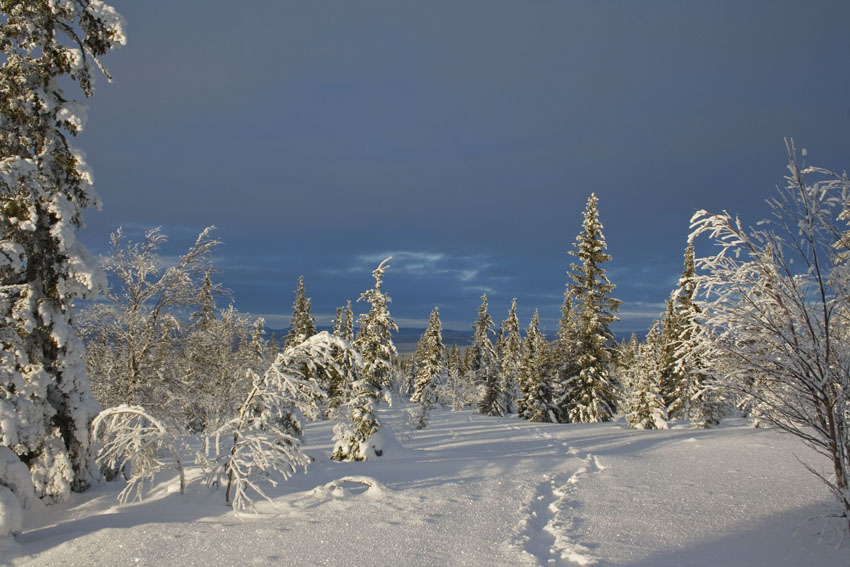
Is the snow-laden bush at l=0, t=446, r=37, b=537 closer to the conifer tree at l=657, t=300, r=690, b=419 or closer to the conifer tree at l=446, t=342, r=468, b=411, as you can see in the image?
the conifer tree at l=657, t=300, r=690, b=419

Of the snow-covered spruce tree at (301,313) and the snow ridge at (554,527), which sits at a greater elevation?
the snow-covered spruce tree at (301,313)

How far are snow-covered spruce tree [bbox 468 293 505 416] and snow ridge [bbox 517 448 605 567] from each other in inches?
1540

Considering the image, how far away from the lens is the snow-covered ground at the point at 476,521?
669 centimetres

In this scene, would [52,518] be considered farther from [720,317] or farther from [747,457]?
[747,457]

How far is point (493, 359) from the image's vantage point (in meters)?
51.2

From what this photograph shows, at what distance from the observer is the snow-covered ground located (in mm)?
6691

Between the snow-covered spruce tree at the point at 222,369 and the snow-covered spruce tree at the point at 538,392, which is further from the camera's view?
the snow-covered spruce tree at the point at 538,392

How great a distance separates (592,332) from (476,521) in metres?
23.8

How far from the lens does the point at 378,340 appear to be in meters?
21.2

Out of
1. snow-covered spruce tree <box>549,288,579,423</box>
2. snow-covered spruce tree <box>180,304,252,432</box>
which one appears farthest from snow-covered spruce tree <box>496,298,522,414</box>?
snow-covered spruce tree <box>180,304,252,432</box>

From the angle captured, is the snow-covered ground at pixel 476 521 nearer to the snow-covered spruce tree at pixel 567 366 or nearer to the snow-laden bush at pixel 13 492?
the snow-laden bush at pixel 13 492

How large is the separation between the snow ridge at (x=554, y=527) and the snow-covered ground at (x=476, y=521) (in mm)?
34

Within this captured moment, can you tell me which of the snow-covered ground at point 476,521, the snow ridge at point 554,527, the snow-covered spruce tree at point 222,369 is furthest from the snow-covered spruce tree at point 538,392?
the snow ridge at point 554,527

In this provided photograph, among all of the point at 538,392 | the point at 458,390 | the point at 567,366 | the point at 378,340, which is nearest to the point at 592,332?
the point at 567,366
